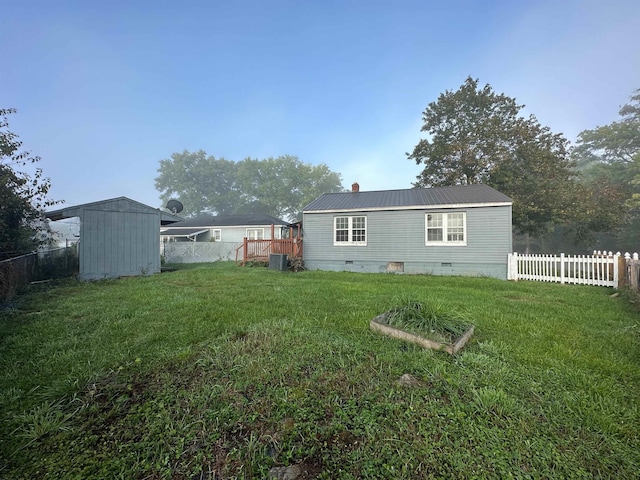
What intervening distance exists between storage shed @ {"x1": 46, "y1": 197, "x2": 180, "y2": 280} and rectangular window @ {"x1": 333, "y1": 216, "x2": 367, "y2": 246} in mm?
7291

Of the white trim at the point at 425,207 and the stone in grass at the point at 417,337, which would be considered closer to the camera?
the stone in grass at the point at 417,337

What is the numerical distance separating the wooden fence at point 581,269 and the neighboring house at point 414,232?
520 millimetres

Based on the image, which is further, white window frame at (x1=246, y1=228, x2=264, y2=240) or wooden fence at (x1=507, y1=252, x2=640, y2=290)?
white window frame at (x1=246, y1=228, x2=264, y2=240)

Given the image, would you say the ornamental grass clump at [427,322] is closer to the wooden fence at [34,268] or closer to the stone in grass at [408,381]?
the stone in grass at [408,381]

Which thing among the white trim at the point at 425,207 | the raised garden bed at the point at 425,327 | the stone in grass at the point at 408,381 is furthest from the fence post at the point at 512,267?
the stone in grass at the point at 408,381

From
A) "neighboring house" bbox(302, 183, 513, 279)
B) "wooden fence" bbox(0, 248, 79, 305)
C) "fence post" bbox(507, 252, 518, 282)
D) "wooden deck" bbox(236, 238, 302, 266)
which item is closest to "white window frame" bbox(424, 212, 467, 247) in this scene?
"neighboring house" bbox(302, 183, 513, 279)

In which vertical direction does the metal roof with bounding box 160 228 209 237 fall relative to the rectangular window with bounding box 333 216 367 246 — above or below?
above

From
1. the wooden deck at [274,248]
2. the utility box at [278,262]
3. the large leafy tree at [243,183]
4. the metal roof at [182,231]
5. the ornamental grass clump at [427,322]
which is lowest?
the ornamental grass clump at [427,322]

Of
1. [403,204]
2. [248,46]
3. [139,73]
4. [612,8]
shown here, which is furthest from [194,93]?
[612,8]

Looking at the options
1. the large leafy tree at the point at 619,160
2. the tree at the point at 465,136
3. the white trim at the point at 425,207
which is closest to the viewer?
the white trim at the point at 425,207

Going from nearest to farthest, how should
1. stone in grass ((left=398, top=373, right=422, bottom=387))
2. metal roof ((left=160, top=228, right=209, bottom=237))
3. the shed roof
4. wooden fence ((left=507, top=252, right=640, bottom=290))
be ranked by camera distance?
stone in grass ((left=398, top=373, right=422, bottom=387)) < wooden fence ((left=507, top=252, right=640, bottom=290)) < the shed roof < metal roof ((left=160, top=228, right=209, bottom=237))

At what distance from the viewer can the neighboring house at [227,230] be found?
22.4 meters

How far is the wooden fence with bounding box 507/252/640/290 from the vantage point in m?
7.31

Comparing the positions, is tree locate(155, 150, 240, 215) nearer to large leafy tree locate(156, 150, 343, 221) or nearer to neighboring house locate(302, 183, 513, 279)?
large leafy tree locate(156, 150, 343, 221)
